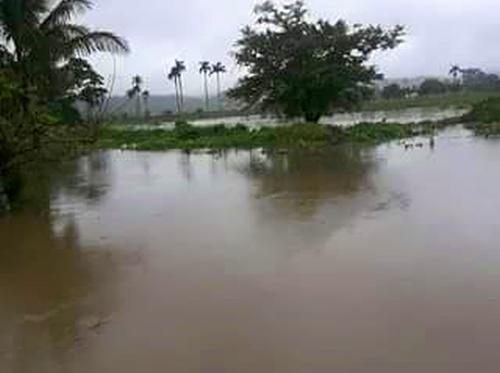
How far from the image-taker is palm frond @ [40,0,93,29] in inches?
877

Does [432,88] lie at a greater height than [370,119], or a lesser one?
greater

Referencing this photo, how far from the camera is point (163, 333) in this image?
249 inches

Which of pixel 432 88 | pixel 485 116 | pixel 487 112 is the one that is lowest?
pixel 485 116

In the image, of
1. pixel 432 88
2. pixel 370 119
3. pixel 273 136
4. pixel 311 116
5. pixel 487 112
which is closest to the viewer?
pixel 273 136

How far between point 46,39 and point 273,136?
9.83 m

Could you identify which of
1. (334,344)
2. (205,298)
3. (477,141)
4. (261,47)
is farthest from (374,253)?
(261,47)

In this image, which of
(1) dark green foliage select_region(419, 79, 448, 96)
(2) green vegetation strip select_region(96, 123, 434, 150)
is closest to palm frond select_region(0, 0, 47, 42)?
(2) green vegetation strip select_region(96, 123, 434, 150)

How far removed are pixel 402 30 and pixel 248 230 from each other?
21.2 m

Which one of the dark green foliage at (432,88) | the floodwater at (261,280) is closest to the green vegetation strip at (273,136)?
the floodwater at (261,280)

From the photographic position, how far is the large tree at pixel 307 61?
29.4 meters

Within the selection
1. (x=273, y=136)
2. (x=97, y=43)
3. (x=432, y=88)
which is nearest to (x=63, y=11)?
(x=97, y=43)

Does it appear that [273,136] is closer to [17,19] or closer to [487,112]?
[17,19]

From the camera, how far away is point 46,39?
68.6 ft

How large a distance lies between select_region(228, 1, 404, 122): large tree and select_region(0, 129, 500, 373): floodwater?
1447 centimetres
